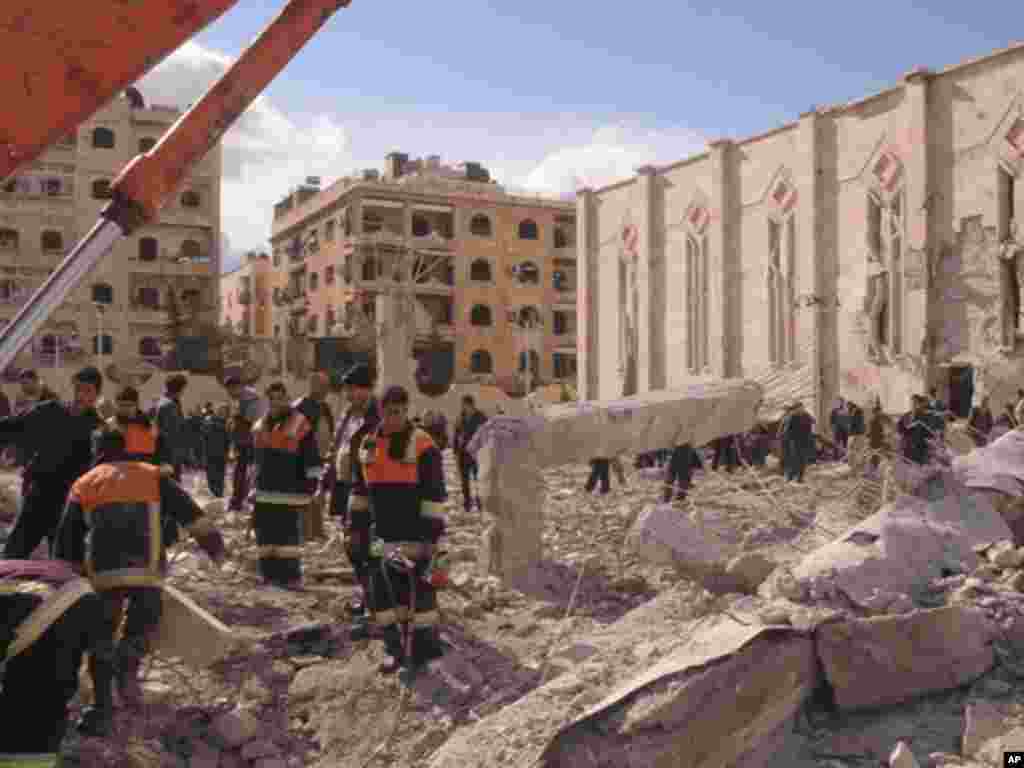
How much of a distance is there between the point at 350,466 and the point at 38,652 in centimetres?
340

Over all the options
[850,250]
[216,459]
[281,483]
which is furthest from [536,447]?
[850,250]

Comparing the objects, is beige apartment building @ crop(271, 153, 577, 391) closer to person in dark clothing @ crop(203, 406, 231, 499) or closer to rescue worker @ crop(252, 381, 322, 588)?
person in dark clothing @ crop(203, 406, 231, 499)

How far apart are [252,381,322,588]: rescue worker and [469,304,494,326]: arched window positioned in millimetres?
40051

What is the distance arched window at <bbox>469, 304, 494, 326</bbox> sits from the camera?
47656 millimetres

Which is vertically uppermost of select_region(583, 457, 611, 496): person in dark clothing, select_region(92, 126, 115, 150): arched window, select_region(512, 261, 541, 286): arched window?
select_region(92, 126, 115, 150): arched window

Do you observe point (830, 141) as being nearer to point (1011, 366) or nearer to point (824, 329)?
point (824, 329)

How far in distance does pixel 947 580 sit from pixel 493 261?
4387 centimetres

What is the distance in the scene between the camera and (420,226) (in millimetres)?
47375

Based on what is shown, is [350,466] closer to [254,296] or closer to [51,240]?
[51,240]

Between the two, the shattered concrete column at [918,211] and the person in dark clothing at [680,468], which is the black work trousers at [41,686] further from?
the shattered concrete column at [918,211]

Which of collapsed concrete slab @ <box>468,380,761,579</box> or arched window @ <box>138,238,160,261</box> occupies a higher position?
arched window @ <box>138,238,160,261</box>

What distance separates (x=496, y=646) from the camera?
6168 mm

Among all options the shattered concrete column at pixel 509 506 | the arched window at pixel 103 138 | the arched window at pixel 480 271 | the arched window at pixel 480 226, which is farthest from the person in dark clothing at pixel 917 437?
the arched window at pixel 103 138

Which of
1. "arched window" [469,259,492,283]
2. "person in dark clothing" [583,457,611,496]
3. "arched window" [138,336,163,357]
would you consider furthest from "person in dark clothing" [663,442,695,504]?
"arched window" [138,336,163,357]
